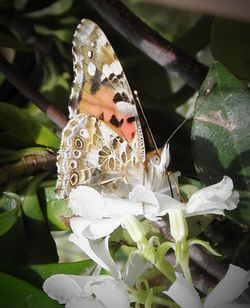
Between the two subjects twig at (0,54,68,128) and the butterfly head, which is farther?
twig at (0,54,68,128)

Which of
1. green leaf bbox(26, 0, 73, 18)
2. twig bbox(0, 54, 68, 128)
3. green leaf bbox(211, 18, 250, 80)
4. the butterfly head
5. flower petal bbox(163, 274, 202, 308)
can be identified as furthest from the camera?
green leaf bbox(26, 0, 73, 18)

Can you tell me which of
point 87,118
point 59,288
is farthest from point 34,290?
point 87,118

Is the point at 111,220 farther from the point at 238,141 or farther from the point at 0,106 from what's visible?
the point at 0,106

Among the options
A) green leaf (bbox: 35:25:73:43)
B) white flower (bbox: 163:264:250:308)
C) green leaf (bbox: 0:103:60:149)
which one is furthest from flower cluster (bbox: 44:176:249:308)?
green leaf (bbox: 35:25:73:43)

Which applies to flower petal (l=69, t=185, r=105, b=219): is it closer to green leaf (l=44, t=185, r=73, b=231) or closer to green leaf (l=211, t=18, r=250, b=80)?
green leaf (l=44, t=185, r=73, b=231)

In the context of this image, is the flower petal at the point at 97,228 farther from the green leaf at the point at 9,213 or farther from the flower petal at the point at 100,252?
the green leaf at the point at 9,213

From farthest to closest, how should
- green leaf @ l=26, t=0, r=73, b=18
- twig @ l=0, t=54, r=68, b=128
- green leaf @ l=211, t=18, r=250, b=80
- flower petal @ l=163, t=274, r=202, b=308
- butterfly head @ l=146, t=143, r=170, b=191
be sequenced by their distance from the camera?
green leaf @ l=26, t=0, r=73, b=18 → green leaf @ l=211, t=18, r=250, b=80 → twig @ l=0, t=54, r=68, b=128 → butterfly head @ l=146, t=143, r=170, b=191 → flower petal @ l=163, t=274, r=202, b=308

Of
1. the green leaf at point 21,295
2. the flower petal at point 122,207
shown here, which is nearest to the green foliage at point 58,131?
the green leaf at point 21,295

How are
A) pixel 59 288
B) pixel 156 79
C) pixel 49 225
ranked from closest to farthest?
pixel 59 288 → pixel 49 225 → pixel 156 79
